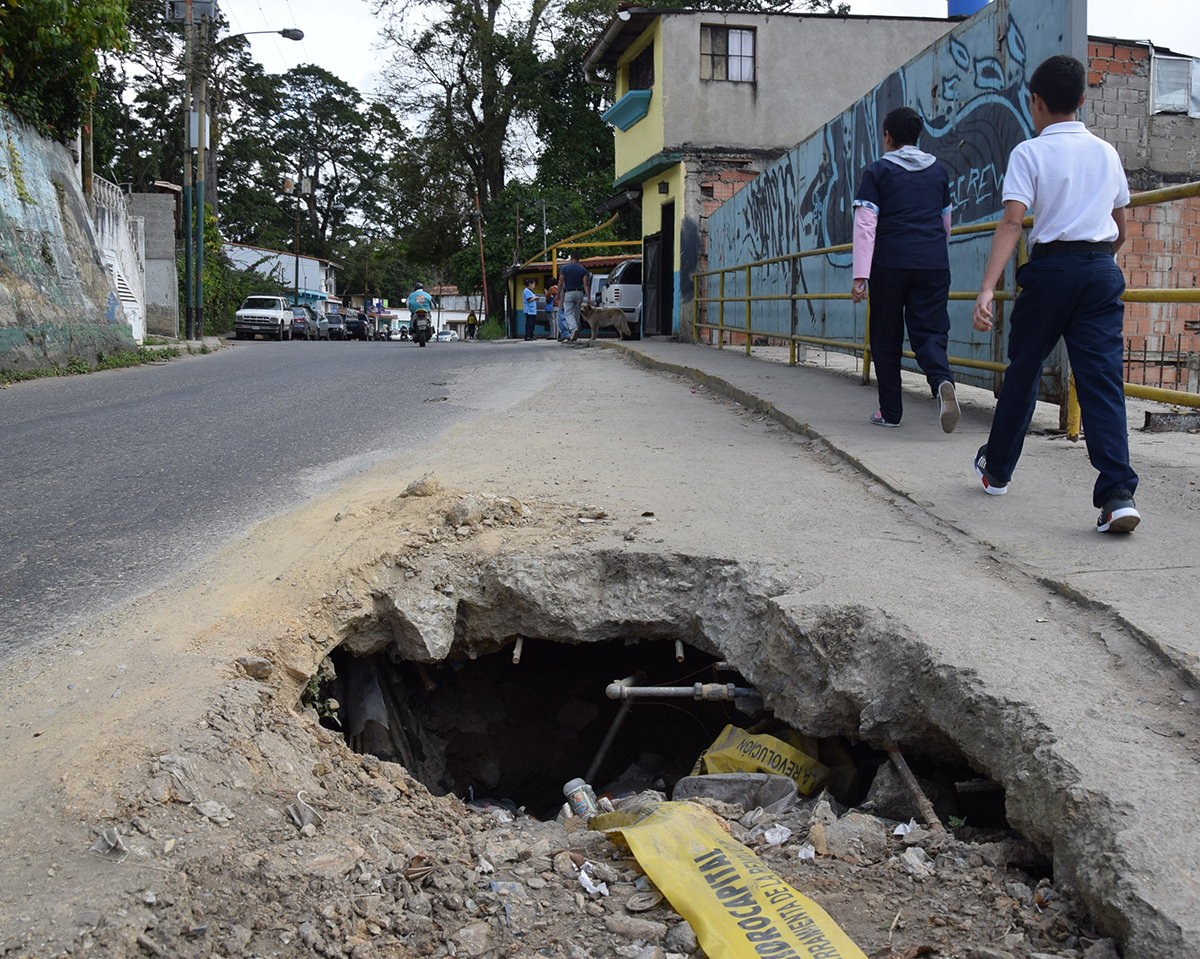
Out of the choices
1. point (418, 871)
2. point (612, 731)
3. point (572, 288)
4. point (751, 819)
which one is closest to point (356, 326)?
point (572, 288)

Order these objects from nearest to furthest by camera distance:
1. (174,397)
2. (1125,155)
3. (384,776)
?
(384,776), (174,397), (1125,155)

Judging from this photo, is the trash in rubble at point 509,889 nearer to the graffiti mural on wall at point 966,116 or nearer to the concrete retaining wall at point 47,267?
the graffiti mural on wall at point 966,116

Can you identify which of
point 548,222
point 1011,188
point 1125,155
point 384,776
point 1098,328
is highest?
point 548,222

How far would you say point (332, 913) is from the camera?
1921mm

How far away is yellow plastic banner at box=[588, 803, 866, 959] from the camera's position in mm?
1914

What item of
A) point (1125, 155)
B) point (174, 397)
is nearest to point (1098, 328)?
point (174, 397)

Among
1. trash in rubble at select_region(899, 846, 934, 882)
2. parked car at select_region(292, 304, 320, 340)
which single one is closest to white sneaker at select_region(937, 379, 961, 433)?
trash in rubble at select_region(899, 846, 934, 882)

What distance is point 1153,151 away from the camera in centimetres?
1095

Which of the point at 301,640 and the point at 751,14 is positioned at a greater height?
the point at 751,14

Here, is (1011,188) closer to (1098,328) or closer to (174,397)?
(1098,328)

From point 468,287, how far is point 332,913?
3875cm

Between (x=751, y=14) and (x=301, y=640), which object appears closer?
(x=301, y=640)

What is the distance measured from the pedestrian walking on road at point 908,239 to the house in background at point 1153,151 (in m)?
5.88

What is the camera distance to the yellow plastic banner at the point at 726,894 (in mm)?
1914
